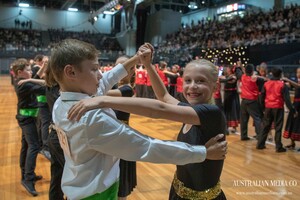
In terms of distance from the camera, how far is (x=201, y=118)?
1190 millimetres

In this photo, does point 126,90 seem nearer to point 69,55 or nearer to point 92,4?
point 69,55

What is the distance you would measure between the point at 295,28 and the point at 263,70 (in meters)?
7.77

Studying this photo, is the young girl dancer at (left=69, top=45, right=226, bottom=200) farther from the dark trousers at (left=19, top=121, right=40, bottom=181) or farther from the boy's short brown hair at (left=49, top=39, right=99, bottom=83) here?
the dark trousers at (left=19, top=121, right=40, bottom=181)

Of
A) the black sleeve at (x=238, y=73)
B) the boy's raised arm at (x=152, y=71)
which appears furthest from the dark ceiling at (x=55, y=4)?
the boy's raised arm at (x=152, y=71)

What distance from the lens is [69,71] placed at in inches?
46.0

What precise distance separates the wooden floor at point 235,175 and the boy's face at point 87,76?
A: 7.39 feet

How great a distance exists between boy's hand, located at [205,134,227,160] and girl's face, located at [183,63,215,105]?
211 millimetres

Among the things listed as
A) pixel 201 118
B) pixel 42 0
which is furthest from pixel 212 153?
pixel 42 0

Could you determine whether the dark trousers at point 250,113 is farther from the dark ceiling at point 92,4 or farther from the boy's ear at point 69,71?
the dark ceiling at point 92,4

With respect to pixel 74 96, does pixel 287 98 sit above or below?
below

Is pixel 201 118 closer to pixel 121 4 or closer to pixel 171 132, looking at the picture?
pixel 171 132

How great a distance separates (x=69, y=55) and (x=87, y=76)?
0.10 meters

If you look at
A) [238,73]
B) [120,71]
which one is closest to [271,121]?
[238,73]

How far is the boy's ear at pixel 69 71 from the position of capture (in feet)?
3.83
